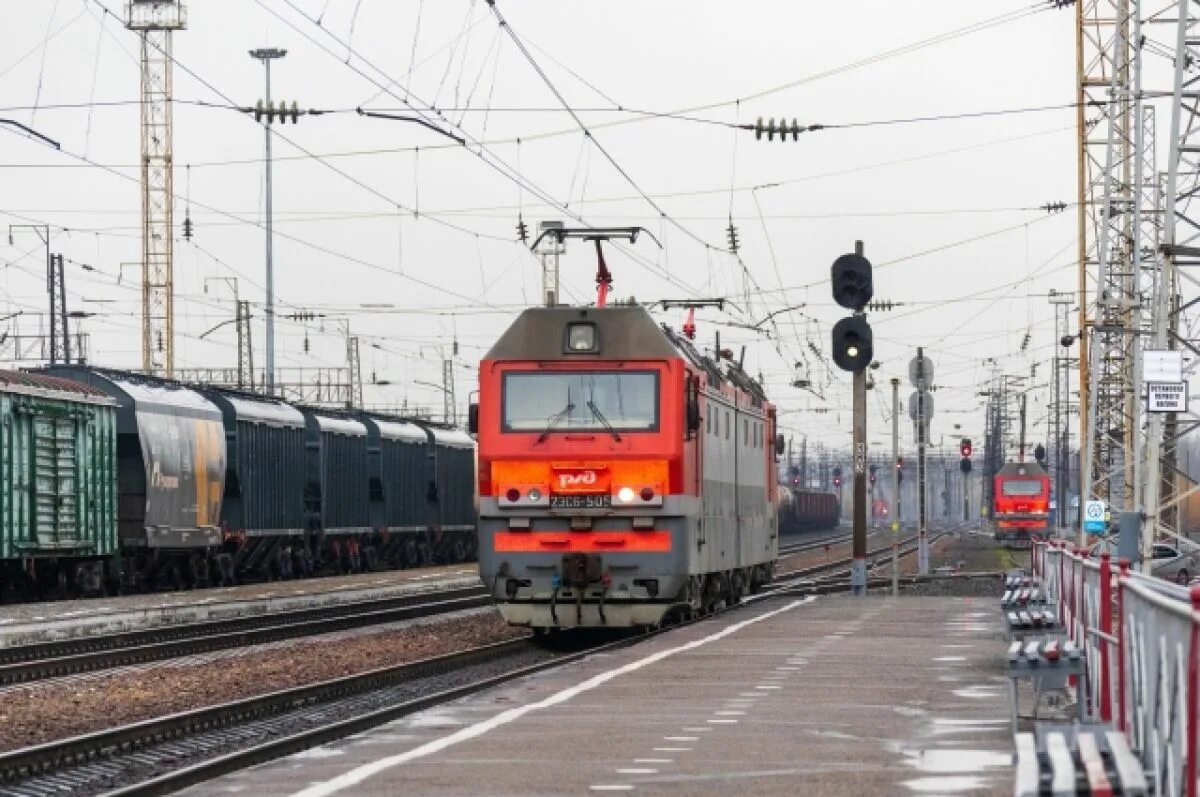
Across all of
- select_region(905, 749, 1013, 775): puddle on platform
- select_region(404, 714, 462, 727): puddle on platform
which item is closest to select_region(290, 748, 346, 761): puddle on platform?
select_region(404, 714, 462, 727): puddle on platform

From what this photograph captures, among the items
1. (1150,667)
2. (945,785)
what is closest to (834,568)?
(945,785)

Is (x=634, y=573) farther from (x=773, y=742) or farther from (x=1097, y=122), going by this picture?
(x=1097, y=122)

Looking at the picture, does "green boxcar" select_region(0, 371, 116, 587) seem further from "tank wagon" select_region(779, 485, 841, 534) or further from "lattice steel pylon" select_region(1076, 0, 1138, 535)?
"tank wagon" select_region(779, 485, 841, 534)

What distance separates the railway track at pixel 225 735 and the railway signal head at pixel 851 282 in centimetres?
1051

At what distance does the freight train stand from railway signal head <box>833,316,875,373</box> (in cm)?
1177

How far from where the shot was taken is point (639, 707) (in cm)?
1525

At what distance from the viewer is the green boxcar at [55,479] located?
32.2m

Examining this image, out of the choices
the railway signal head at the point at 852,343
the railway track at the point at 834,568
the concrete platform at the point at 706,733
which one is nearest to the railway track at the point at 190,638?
the concrete platform at the point at 706,733

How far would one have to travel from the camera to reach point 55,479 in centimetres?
3372

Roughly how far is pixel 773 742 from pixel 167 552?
27.5 metres

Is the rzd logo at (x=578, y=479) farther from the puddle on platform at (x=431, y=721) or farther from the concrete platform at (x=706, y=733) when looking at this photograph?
the puddle on platform at (x=431, y=721)

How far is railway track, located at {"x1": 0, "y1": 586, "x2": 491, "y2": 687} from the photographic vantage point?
2173 centimetres

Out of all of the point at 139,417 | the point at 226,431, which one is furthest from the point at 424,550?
the point at 139,417

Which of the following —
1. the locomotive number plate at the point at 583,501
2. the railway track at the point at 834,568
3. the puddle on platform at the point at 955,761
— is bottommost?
the railway track at the point at 834,568
